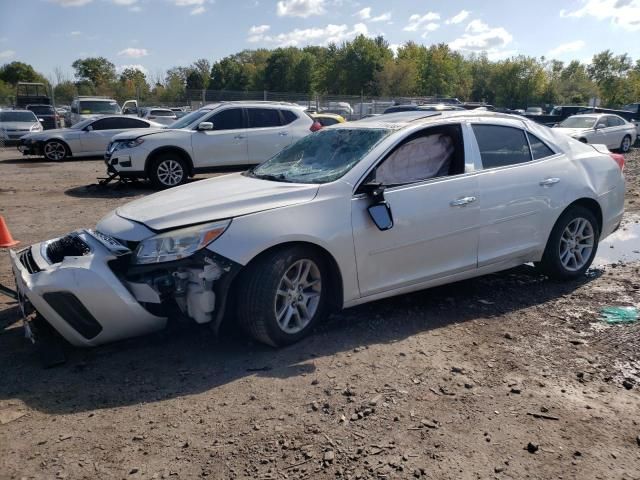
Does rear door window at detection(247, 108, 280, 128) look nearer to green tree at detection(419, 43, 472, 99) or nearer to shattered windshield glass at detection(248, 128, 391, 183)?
shattered windshield glass at detection(248, 128, 391, 183)

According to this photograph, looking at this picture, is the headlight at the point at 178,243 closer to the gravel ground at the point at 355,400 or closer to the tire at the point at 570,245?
the gravel ground at the point at 355,400

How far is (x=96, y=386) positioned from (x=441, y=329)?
8.36 ft

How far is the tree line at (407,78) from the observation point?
212 feet

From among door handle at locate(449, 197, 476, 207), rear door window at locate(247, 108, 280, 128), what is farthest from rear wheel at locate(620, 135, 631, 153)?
door handle at locate(449, 197, 476, 207)

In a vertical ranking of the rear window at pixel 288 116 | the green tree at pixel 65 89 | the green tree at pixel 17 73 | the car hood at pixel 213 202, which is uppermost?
the green tree at pixel 17 73

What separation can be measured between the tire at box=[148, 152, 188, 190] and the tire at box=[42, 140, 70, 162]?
6962 millimetres

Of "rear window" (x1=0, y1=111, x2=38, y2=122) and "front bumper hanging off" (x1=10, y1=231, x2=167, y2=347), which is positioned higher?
"rear window" (x1=0, y1=111, x2=38, y2=122)

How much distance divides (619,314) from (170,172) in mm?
9413

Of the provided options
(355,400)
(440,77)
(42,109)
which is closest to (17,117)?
(42,109)

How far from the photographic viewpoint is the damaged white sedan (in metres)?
3.62

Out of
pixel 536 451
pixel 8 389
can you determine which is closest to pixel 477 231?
pixel 536 451

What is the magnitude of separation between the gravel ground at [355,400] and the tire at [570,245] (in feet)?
1.52

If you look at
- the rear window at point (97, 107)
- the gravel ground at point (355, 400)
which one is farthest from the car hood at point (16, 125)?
the gravel ground at point (355, 400)

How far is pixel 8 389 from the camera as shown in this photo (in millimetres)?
3414
